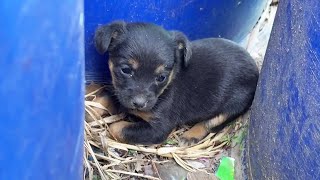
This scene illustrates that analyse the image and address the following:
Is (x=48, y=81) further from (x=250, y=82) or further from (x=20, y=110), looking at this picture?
(x=250, y=82)

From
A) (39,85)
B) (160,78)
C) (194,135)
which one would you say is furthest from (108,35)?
(39,85)

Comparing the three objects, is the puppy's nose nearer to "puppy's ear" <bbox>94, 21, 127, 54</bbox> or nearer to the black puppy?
the black puppy

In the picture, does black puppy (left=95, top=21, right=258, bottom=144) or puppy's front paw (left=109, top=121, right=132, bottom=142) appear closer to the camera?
black puppy (left=95, top=21, right=258, bottom=144)

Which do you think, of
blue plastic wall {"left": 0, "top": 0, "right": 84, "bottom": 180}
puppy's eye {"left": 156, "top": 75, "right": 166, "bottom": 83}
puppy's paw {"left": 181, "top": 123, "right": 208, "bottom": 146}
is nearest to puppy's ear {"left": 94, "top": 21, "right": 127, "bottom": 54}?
puppy's eye {"left": 156, "top": 75, "right": 166, "bottom": 83}

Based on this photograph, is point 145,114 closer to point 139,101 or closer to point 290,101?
point 139,101

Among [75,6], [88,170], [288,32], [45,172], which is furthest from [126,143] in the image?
[75,6]
